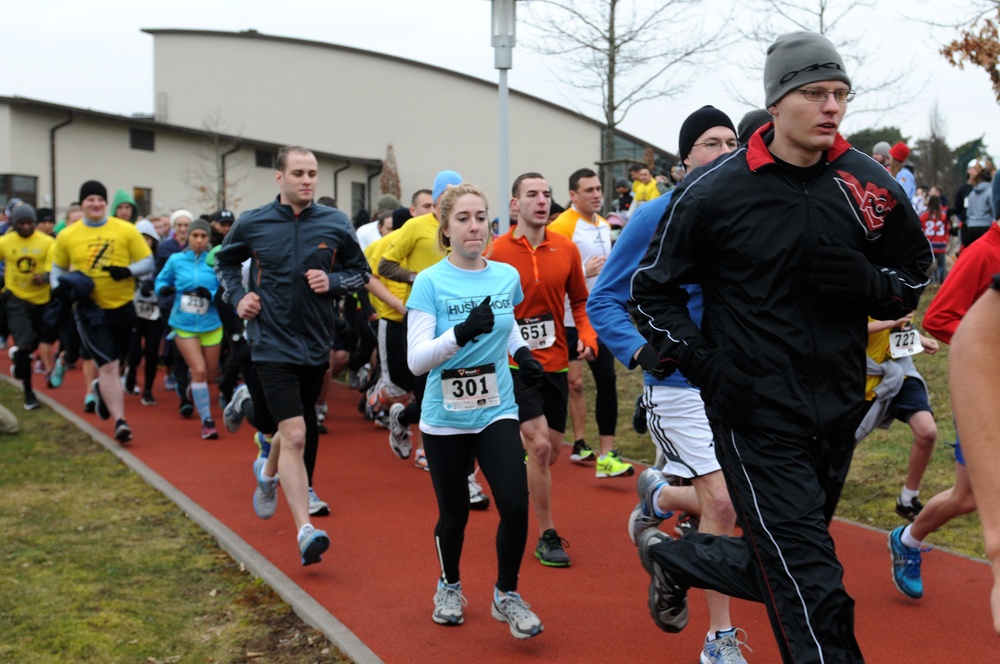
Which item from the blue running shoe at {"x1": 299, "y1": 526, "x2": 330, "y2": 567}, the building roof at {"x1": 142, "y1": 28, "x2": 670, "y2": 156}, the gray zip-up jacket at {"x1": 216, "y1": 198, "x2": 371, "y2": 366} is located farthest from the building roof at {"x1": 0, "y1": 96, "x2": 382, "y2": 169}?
the blue running shoe at {"x1": 299, "y1": 526, "x2": 330, "y2": 567}

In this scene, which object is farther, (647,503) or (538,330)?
(538,330)

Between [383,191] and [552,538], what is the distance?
4353 centimetres

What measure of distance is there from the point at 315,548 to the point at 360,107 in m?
47.0

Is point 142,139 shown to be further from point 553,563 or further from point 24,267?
point 553,563

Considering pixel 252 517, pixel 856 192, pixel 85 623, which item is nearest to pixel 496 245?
pixel 252 517

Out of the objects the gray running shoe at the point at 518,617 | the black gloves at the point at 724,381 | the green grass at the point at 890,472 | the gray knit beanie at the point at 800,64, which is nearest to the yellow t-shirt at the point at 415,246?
the green grass at the point at 890,472

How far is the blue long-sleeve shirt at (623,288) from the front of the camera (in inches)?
186

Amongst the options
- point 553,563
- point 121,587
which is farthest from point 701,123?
Answer: point 121,587

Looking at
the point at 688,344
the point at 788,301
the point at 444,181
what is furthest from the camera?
the point at 444,181

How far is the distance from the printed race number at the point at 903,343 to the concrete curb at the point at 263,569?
135 inches

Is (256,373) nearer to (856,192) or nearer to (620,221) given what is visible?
(856,192)

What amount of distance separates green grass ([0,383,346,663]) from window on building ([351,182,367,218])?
39825mm

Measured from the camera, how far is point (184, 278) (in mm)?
11570

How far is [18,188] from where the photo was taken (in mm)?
35250
